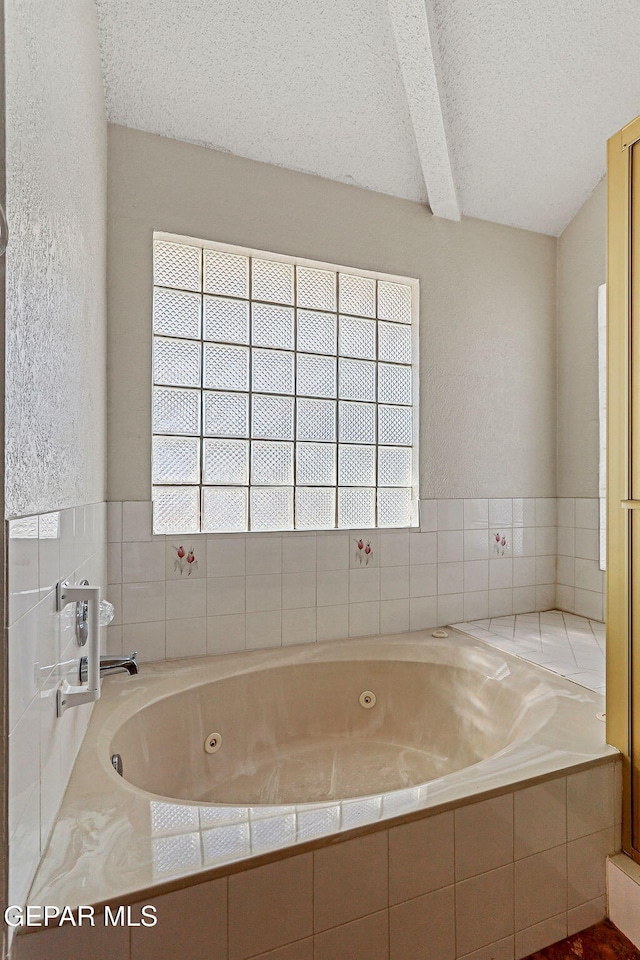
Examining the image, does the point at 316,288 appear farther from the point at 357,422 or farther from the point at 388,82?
the point at 388,82

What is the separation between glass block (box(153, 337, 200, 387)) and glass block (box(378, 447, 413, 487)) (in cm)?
100

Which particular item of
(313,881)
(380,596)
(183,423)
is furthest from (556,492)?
(313,881)

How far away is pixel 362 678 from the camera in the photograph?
2350 millimetres

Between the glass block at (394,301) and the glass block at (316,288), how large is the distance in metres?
0.27

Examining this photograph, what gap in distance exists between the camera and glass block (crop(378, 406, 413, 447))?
108 inches

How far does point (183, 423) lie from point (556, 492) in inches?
85.7

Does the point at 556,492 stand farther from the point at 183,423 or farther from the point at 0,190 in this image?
the point at 0,190

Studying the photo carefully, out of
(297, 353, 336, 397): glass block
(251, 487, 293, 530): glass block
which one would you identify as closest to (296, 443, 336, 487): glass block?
(251, 487, 293, 530): glass block

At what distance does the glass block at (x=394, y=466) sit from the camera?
9.02 feet

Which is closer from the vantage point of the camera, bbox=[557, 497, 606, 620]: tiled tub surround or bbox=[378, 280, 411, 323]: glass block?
bbox=[378, 280, 411, 323]: glass block

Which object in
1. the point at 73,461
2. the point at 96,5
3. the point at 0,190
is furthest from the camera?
the point at 96,5

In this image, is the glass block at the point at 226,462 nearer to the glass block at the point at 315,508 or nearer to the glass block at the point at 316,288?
the glass block at the point at 315,508

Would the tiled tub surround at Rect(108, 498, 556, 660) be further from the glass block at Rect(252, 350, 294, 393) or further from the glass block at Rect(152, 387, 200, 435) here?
the glass block at Rect(252, 350, 294, 393)

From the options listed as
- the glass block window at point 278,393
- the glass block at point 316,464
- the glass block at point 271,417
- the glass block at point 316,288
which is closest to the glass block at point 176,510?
the glass block window at point 278,393
